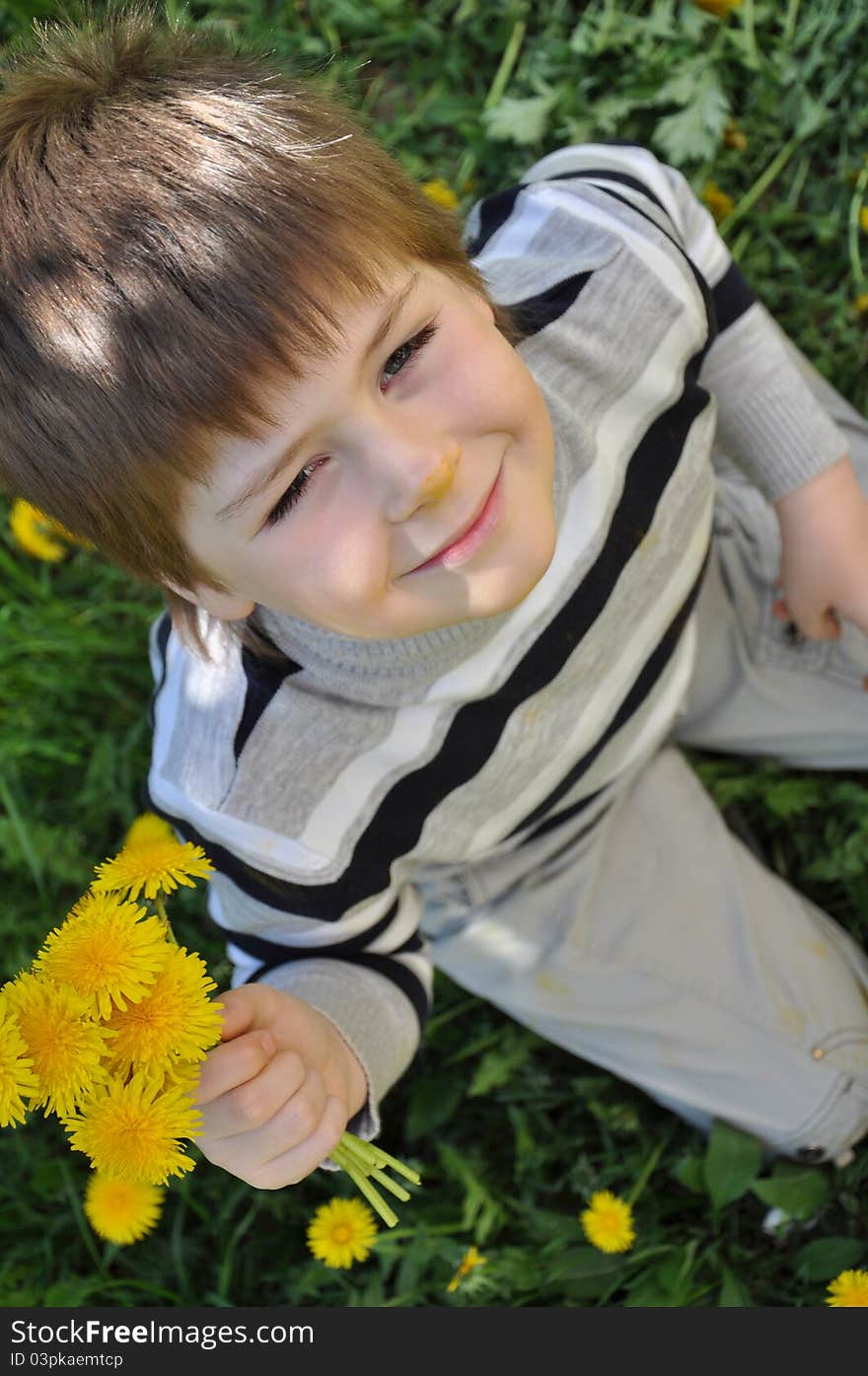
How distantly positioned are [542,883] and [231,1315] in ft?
2.22

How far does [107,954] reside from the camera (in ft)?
2.68

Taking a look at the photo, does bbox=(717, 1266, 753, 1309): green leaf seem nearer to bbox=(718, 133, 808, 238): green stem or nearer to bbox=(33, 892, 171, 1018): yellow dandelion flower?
bbox=(33, 892, 171, 1018): yellow dandelion flower

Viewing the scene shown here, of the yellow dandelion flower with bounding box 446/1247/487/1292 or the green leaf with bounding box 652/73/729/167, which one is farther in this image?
the green leaf with bounding box 652/73/729/167

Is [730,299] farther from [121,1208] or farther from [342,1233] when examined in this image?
[121,1208]

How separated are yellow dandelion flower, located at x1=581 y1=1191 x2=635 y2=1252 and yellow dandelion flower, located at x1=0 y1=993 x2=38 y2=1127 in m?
0.96

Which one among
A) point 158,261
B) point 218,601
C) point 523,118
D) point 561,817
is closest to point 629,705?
point 561,817

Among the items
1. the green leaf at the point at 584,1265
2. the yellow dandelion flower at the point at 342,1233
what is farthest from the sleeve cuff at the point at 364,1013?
the green leaf at the point at 584,1265

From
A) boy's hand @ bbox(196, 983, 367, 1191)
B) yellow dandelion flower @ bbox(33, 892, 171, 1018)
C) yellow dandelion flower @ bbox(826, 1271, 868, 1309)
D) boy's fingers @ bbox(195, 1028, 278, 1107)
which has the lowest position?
yellow dandelion flower @ bbox(826, 1271, 868, 1309)

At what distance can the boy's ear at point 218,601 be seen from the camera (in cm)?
106

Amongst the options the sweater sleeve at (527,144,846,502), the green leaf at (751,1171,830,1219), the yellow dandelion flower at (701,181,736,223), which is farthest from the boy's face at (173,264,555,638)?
the yellow dandelion flower at (701,181,736,223)

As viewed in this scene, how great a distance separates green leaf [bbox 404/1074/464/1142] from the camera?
1.73 meters

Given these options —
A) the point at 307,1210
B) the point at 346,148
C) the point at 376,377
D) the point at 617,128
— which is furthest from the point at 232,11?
the point at 307,1210

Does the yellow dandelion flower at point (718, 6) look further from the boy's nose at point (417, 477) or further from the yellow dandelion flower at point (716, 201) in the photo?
the boy's nose at point (417, 477)

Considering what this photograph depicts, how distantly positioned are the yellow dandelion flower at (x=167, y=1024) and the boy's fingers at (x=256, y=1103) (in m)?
0.17
